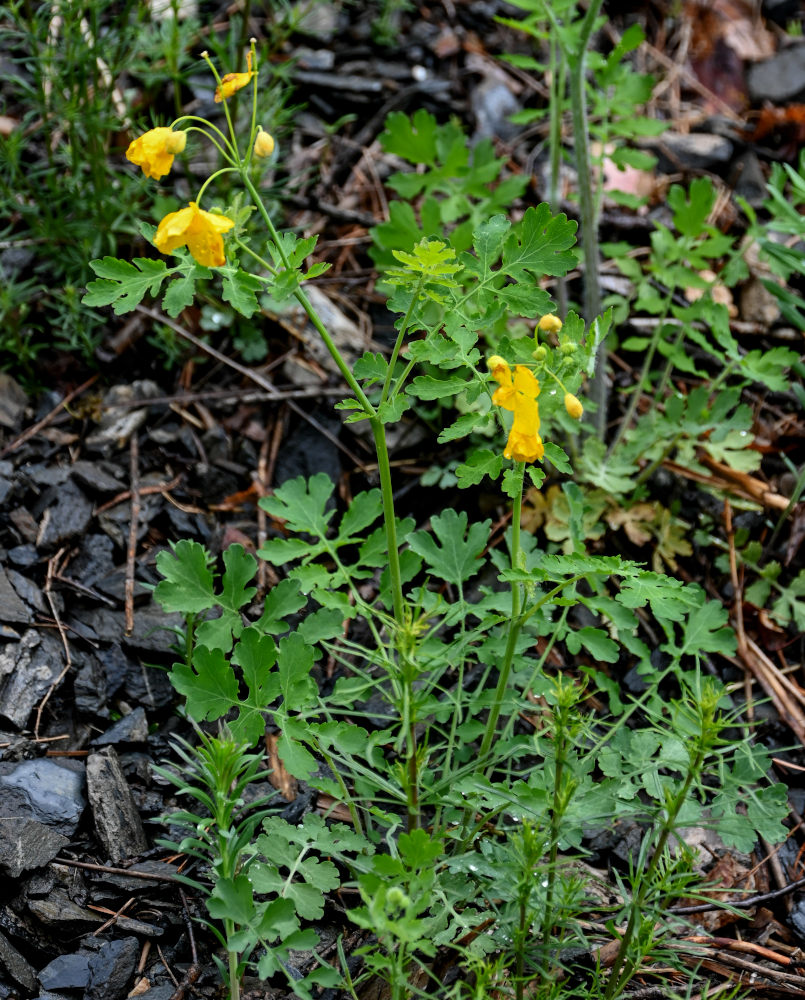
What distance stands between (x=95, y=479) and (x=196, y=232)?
1.41 metres

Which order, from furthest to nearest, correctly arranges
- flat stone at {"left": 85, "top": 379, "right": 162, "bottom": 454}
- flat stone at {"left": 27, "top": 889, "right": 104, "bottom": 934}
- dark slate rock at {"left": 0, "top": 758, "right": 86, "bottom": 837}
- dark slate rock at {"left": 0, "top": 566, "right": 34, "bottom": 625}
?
1. flat stone at {"left": 85, "top": 379, "right": 162, "bottom": 454}
2. dark slate rock at {"left": 0, "top": 566, "right": 34, "bottom": 625}
3. dark slate rock at {"left": 0, "top": 758, "right": 86, "bottom": 837}
4. flat stone at {"left": 27, "top": 889, "right": 104, "bottom": 934}

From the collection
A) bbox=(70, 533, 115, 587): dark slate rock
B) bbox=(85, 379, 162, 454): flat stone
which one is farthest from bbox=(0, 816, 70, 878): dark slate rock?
bbox=(85, 379, 162, 454): flat stone

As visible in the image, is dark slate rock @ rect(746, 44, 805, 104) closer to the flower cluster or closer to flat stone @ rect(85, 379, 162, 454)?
flat stone @ rect(85, 379, 162, 454)

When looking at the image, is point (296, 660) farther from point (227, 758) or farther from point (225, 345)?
point (225, 345)

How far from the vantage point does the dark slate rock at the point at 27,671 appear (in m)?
2.37

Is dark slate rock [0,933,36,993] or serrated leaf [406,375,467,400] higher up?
serrated leaf [406,375,467,400]

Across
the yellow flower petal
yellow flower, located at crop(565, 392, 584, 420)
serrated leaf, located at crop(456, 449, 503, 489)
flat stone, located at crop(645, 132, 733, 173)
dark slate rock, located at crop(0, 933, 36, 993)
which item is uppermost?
the yellow flower petal

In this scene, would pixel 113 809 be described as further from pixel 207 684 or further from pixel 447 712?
pixel 447 712

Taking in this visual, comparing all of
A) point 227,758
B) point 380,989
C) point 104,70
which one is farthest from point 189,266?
point 104,70

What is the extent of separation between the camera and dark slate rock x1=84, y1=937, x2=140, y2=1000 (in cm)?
193

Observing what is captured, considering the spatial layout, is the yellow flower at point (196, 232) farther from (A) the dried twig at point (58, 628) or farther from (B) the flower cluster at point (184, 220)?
(A) the dried twig at point (58, 628)

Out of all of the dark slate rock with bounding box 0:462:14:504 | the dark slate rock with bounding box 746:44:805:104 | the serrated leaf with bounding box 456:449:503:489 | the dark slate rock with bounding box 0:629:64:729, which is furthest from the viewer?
the dark slate rock with bounding box 746:44:805:104

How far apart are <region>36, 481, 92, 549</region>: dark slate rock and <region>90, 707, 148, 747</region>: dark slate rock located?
24.2 inches

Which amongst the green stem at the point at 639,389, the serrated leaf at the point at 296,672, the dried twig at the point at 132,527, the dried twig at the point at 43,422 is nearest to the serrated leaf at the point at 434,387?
the serrated leaf at the point at 296,672
